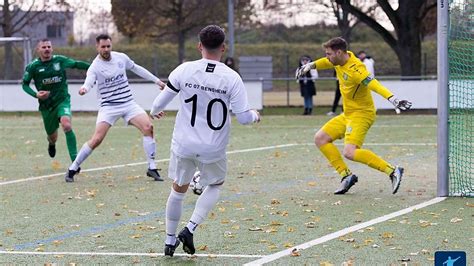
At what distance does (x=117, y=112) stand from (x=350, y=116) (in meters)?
3.53

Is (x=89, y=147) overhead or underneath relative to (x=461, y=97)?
underneath

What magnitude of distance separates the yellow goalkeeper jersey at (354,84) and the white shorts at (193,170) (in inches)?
157

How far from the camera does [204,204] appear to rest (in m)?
8.85

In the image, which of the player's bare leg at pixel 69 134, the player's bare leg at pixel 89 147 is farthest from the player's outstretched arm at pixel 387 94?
the player's bare leg at pixel 69 134

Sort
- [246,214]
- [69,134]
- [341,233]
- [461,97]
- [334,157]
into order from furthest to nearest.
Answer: [69,134] < [334,157] < [461,97] < [246,214] < [341,233]

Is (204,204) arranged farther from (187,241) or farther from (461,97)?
(461,97)

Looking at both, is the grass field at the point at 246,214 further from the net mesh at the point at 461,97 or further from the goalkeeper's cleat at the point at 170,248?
the net mesh at the point at 461,97

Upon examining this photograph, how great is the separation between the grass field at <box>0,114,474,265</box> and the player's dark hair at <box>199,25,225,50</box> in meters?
1.68

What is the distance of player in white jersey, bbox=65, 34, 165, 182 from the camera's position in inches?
576

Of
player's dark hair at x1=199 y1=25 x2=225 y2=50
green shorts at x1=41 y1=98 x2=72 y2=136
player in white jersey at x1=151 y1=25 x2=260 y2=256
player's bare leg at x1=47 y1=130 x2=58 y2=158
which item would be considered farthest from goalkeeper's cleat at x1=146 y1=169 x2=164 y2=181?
player's dark hair at x1=199 y1=25 x2=225 y2=50

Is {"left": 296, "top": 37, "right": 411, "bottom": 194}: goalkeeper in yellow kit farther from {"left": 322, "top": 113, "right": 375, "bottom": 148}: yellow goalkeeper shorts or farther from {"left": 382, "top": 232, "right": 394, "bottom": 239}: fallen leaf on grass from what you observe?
{"left": 382, "top": 232, "right": 394, "bottom": 239}: fallen leaf on grass

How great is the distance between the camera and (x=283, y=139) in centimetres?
2192

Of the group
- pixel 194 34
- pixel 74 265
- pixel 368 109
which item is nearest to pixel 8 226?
pixel 74 265

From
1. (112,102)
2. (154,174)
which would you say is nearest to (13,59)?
(112,102)
